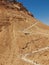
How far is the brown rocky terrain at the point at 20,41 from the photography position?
144 feet

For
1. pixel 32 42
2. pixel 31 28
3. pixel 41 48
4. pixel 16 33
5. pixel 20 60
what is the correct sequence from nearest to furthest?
pixel 20 60
pixel 41 48
pixel 32 42
pixel 16 33
pixel 31 28

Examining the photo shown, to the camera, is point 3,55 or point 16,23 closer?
point 3,55

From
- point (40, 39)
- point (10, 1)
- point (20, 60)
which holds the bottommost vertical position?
point (20, 60)

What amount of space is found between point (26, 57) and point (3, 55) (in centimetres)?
668

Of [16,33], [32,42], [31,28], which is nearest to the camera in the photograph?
[32,42]

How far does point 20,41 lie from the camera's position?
5262cm

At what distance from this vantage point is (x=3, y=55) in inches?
1938

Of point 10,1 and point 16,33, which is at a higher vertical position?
point 10,1

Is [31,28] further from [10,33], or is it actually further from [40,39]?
[40,39]

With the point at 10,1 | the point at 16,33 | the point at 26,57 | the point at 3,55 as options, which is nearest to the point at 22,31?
the point at 16,33

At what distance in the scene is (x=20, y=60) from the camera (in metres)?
44.2

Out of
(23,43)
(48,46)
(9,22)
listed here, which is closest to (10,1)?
(9,22)

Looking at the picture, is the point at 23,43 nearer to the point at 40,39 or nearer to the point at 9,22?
the point at 40,39

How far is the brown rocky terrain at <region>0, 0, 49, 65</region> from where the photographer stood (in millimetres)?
43938
